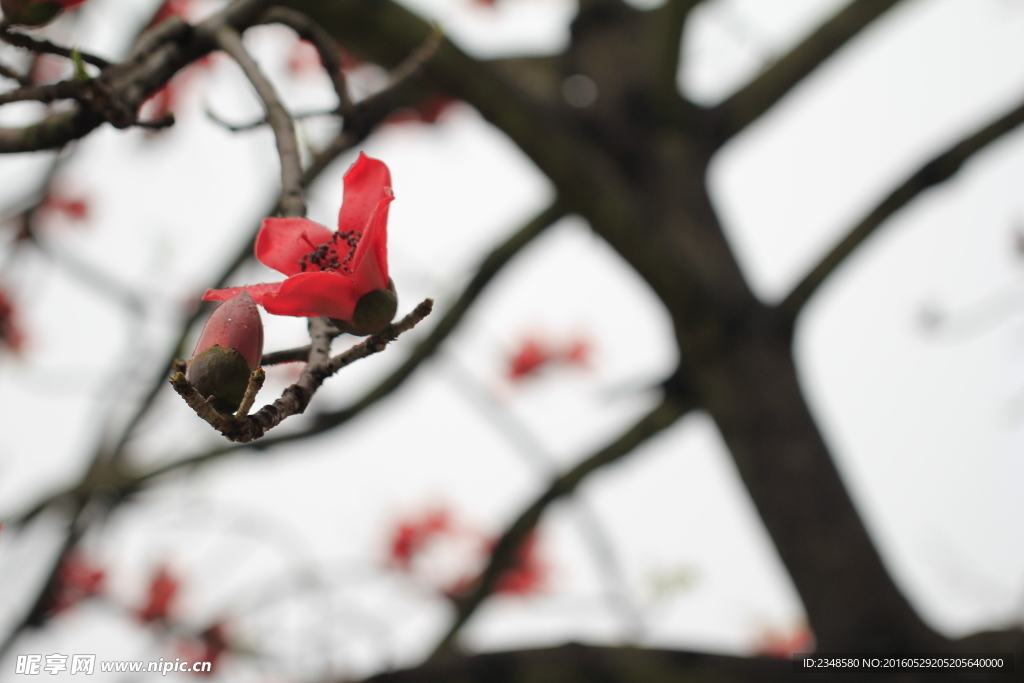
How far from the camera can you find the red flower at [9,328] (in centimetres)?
264

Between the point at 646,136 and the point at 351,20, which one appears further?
the point at 646,136

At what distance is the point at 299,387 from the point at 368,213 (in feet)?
0.68

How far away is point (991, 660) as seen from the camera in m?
1.03

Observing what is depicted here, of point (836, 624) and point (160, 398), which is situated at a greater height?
point (160, 398)

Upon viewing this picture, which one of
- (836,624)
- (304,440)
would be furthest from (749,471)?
(304,440)

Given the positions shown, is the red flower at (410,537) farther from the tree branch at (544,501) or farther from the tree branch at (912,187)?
the tree branch at (912,187)

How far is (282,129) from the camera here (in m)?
0.48

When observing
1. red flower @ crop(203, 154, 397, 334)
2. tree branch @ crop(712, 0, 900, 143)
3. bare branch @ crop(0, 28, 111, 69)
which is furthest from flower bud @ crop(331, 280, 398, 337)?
tree branch @ crop(712, 0, 900, 143)

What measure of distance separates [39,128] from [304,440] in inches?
43.2

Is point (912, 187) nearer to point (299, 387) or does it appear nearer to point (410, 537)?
point (299, 387)

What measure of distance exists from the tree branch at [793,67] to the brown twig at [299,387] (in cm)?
144

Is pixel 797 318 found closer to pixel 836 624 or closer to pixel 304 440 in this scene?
pixel 836 624

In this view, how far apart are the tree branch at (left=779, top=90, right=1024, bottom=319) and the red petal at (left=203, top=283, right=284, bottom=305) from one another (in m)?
1.23

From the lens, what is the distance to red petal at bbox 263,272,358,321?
1.36 feet
